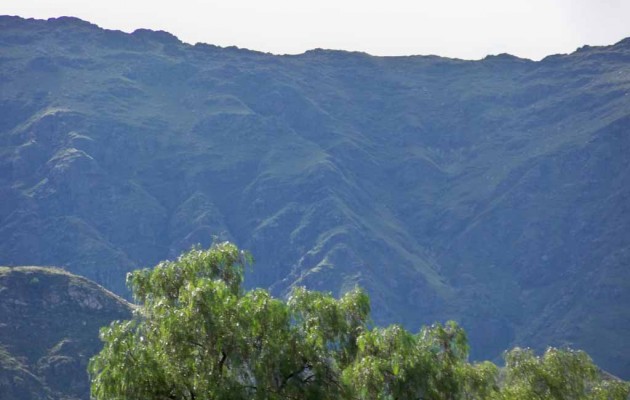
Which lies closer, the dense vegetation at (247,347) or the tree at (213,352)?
the tree at (213,352)

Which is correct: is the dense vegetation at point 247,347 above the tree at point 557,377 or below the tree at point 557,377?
below

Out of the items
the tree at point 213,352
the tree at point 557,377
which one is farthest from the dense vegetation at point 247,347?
the tree at point 557,377

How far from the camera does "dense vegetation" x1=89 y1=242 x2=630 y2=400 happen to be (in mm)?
39156

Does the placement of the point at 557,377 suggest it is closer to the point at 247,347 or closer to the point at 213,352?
the point at 247,347

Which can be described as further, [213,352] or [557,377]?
[557,377]

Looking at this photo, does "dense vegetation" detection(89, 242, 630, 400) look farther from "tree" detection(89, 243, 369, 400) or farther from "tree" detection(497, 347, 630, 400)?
"tree" detection(497, 347, 630, 400)

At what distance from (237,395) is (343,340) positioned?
890cm

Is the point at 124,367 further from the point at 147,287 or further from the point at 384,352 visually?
the point at 384,352

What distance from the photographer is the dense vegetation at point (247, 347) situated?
128 ft

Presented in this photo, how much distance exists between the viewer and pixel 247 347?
39594 millimetres

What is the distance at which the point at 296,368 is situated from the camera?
135 feet

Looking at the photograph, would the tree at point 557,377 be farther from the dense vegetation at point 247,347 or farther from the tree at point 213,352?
the tree at point 213,352

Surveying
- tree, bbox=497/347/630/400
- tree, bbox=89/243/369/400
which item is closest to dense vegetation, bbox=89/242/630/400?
tree, bbox=89/243/369/400

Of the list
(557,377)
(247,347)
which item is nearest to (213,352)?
(247,347)
